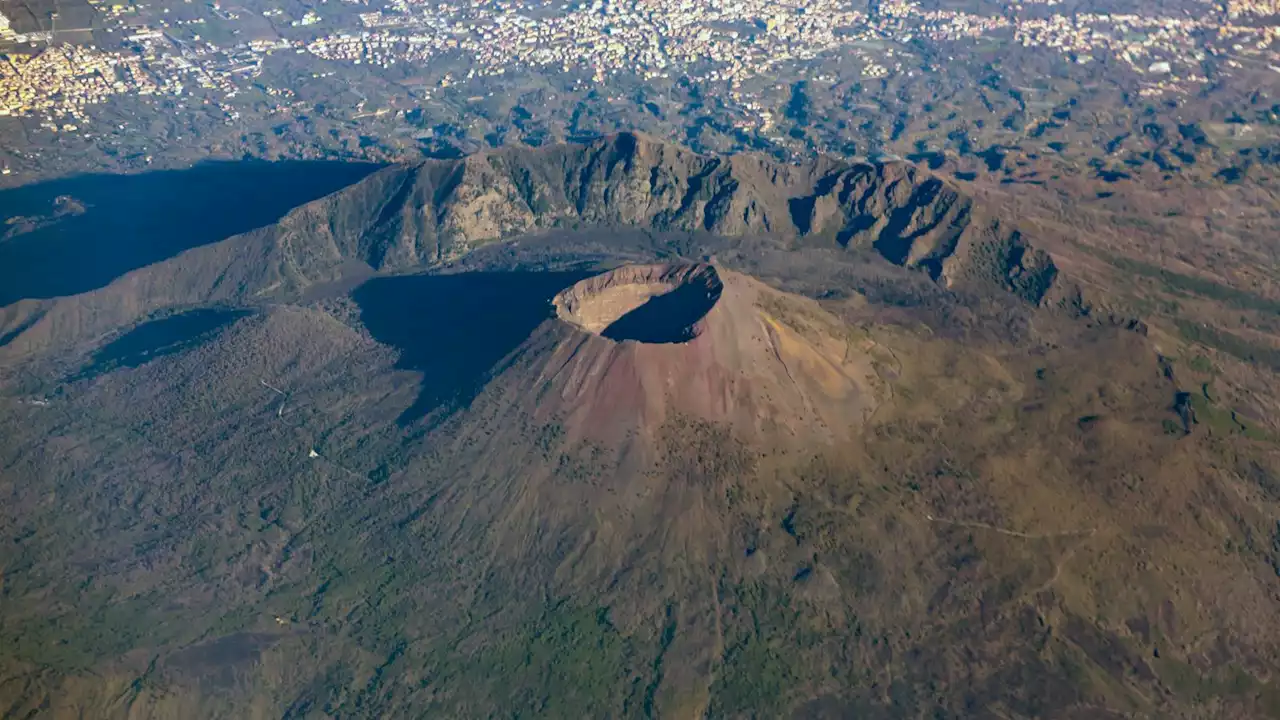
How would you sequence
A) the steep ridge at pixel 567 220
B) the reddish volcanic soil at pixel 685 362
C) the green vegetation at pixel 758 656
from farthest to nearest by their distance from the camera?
the steep ridge at pixel 567 220 < the reddish volcanic soil at pixel 685 362 < the green vegetation at pixel 758 656

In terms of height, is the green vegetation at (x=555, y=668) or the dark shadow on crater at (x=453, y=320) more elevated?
the dark shadow on crater at (x=453, y=320)

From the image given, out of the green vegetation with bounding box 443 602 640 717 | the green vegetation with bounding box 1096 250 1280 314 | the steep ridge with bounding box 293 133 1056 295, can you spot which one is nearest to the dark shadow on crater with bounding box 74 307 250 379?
the steep ridge with bounding box 293 133 1056 295

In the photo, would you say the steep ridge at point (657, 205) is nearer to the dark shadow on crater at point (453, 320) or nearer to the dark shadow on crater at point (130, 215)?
the dark shadow on crater at point (130, 215)

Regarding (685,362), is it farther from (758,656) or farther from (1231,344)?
(1231,344)

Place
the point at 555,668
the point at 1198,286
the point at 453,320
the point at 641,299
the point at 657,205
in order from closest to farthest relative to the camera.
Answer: the point at 555,668
the point at 641,299
the point at 453,320
the point at 1198,286
the point at 657,205

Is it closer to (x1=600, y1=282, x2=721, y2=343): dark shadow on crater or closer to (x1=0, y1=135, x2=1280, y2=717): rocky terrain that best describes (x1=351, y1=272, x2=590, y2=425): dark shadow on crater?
(x1=0, y1=135, x2=1280, y2=717): rocky terrain

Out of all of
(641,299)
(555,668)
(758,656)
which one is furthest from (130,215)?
(758,656)

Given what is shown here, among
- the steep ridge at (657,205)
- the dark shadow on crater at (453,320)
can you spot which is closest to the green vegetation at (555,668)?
the dark shadow on crater at (453,320)
